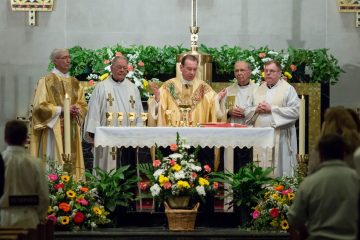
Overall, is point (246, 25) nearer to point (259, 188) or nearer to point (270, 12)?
point (270, 12)

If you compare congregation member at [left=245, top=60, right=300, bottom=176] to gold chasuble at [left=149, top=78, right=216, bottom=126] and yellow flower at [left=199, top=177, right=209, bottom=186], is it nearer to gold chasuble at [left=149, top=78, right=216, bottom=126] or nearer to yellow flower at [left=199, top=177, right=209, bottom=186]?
gold chasuble at [left=149, top=78, right=216, bottom=126]

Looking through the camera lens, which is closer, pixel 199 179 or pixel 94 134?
pixel 199 179

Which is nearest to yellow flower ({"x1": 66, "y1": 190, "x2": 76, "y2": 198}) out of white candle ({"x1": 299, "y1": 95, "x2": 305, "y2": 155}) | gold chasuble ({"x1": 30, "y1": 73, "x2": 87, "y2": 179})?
gold chasuble ({"x1": 30, "y1": 73, "x2": 87, "y2": 179})

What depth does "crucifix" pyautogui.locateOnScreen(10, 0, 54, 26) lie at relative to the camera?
18875 mm

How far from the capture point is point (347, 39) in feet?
62.6

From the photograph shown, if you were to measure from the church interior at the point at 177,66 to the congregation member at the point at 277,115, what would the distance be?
15 centimetres

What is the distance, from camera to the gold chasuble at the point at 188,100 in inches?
604

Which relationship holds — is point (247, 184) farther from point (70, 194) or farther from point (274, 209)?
point (70, 194)

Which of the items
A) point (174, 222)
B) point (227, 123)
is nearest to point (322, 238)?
point (174, 222)

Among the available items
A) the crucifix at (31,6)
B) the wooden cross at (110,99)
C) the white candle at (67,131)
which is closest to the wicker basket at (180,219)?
the white candle at (67,131)

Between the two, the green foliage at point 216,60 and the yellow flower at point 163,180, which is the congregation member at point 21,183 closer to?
the yellow flower at point 163,180

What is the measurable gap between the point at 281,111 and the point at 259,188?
1.78 metres

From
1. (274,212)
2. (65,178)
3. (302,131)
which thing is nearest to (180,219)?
(274,212)

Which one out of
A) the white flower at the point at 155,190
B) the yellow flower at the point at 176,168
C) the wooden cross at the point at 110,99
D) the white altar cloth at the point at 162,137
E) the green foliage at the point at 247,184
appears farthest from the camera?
the wooden cross at the point at 110,99
